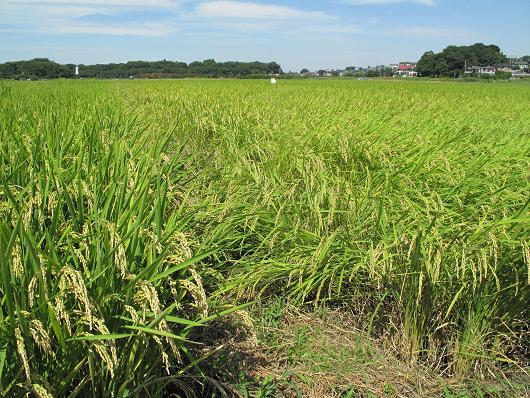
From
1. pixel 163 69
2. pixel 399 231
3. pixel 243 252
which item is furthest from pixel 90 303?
pixel 163 69

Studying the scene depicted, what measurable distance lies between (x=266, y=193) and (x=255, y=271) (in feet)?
1.40

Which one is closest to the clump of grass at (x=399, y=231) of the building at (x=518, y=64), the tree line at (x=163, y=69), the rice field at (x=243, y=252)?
the rice field at (x=243, y=252)

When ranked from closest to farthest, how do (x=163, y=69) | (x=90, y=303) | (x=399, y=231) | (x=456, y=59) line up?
1. (x=90, y=303)
2. (x=399, y=231)
3. (x=163, y=69)
4. (x=456, y=59)

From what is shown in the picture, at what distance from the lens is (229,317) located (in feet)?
6.90

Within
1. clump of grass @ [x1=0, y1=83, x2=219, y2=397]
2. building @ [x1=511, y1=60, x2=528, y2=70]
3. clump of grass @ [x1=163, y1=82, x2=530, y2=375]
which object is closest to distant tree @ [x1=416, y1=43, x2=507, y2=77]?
building @ [x1=511, y1=60, x2=528, y2=70]

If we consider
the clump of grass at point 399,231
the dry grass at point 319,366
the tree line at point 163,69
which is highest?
the tree line at point 163,69

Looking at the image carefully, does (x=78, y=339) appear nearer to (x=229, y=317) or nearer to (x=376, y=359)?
(x=229, y=317)

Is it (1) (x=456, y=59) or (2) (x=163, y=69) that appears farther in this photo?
(1) (x=456, y=59)

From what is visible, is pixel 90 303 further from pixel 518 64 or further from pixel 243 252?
pixel 518 64

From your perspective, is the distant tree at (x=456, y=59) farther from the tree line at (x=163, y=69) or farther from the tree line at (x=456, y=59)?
the tree line at (x=163, y=69)

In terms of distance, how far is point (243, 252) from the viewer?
9.26 feet

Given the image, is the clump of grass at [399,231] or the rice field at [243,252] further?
the clump of grass at [399,231]

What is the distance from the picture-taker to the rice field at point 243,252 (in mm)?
1251

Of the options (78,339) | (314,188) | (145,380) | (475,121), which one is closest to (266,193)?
(314,188)
